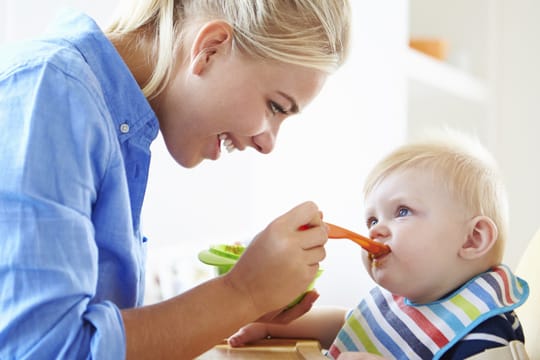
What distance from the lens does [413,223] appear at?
4.19 feet

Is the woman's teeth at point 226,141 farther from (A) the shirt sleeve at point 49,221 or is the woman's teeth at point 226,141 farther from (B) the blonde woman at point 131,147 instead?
(A) the shirt sleeve at point 49,221

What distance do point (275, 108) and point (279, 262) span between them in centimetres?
26

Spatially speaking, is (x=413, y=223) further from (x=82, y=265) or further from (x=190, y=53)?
(x=82, y=265)

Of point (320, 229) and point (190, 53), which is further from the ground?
point (190, 53)

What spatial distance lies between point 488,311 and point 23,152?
743 millimetres

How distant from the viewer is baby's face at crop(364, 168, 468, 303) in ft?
4.16

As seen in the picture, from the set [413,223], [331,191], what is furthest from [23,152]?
[331,191]

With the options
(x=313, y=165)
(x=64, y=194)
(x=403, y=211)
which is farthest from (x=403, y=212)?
(x=313, y=165)

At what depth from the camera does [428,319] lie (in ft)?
4.18

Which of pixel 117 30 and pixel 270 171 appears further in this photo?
pixel 270 171

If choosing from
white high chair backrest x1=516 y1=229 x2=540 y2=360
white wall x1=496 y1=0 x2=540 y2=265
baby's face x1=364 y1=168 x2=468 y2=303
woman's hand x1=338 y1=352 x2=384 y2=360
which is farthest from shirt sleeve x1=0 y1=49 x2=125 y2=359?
white wall x1=496 y1=0 x2=540 y2=265

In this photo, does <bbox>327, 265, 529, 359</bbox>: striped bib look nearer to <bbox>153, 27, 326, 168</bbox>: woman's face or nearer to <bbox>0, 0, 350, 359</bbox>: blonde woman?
<bbox>0, 0, 350, 359</bbox>: blonde woman

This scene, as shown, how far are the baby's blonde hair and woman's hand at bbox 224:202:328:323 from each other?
296mm

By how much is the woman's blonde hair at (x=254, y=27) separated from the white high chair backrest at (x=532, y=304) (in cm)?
55
